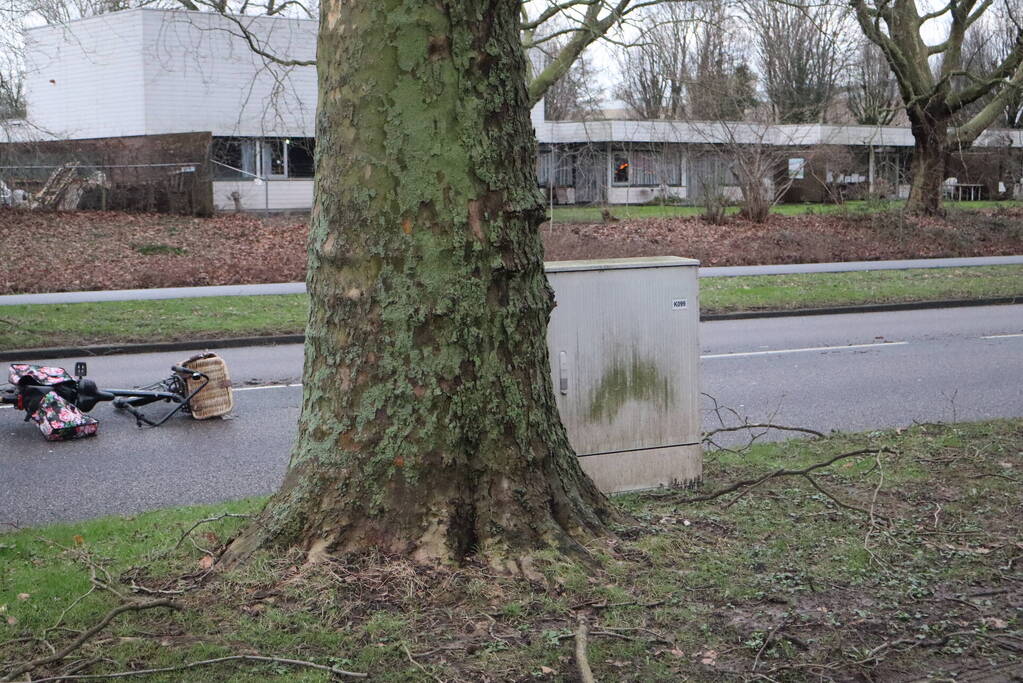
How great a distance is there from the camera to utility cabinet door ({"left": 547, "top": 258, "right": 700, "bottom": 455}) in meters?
5.39

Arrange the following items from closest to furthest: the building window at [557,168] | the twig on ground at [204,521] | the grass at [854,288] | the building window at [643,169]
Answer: the twig on ground at [204,521] < the grass at [854,288] < the building window at [557,168] < the building window at [643,169]

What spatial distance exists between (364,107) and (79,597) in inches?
88.5

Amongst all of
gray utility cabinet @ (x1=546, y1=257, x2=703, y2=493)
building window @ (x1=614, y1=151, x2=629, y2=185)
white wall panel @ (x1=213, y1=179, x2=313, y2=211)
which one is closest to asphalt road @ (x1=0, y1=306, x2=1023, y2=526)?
gray utility cabinet @ (x1=546, y1=257, x2=703, y2=493)

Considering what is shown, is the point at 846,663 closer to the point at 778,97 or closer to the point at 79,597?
the point at 79,597

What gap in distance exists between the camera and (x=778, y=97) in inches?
1946

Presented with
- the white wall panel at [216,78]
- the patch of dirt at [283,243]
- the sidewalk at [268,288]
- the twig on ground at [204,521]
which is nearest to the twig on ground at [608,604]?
the twig on ground at [204,521]

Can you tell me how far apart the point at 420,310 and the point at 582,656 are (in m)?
1.46

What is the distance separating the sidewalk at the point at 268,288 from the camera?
1658cm

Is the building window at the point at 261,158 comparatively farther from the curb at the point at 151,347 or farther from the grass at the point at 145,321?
the curb at the point at 151,347

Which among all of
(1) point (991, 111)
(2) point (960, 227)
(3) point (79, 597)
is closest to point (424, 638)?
(3) point (79, 597)

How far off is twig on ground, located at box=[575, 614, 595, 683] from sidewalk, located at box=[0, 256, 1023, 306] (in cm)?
1379

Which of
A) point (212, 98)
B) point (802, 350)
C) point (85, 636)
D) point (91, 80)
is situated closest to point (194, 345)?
point (802, 350)

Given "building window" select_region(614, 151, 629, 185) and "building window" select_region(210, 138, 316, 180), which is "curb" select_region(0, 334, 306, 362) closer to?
"building window" select_region(210, 138, 316, 180)

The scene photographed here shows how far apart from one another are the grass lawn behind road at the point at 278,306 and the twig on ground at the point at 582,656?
10409 millimetres
